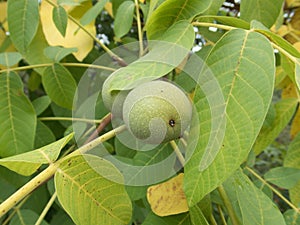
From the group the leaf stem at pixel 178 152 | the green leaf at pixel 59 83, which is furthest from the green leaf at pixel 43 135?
the leaf stem at pixel 178 152

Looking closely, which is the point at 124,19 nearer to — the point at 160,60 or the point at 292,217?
the point at 160,60

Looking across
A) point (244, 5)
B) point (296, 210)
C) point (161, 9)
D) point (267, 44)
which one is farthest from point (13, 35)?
point (296, 210)

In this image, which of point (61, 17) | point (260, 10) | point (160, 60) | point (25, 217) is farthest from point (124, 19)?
point (25, 217)

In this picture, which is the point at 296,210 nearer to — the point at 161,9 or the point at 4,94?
the point at 161,9

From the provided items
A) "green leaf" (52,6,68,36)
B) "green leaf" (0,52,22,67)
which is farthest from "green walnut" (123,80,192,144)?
"green leaf" (0,52,22,67)

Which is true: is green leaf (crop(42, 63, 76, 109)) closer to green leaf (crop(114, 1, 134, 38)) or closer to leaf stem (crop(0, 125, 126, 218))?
green leaf (crop(114, 1, 134, 38))

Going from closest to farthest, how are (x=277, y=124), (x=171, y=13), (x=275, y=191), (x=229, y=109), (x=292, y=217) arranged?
(x=229, y=109) → (x=171, y=13) → (x=292, y=217) → (x=275, y=191) → (x=277, y=124)

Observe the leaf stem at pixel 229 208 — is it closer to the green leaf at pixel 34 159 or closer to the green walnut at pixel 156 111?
the green walnut at pixel 156 111
